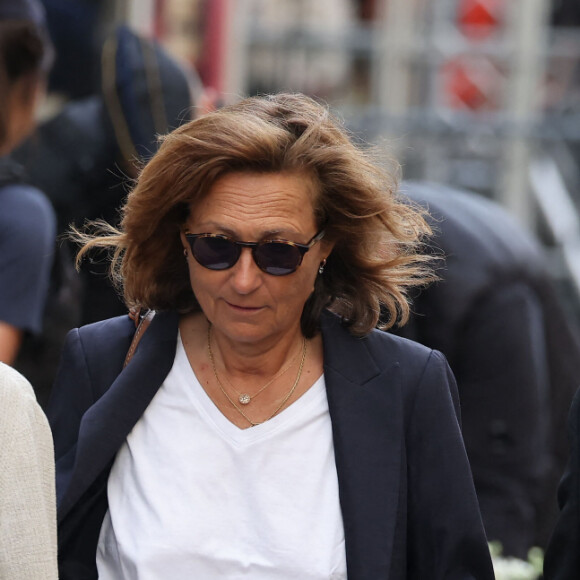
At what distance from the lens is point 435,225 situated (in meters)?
3.85

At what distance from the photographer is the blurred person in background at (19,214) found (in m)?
3.57

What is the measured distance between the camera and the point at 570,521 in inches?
94.6

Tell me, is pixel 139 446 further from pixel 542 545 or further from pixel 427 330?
pixel 542 545

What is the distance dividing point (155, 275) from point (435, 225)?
116cm

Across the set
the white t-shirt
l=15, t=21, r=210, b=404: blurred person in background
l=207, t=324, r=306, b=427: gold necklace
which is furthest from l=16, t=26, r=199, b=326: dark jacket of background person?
the white t-shirt

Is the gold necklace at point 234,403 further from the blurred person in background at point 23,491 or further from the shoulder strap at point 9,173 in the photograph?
the shoulder strap at point 9,173

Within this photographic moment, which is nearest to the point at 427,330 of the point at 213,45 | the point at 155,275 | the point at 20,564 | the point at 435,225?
the point at 435,225

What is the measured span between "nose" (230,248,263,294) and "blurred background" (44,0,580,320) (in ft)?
22.0

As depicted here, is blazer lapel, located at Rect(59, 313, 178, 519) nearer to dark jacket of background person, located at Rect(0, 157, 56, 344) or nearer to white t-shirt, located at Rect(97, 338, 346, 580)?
white t-shirt, located at Rect(97, 338, 346, 580)

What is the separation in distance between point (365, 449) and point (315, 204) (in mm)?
551

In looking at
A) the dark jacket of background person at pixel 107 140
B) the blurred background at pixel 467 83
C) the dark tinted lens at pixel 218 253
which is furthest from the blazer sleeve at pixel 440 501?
the blurred background at pixel 467 83

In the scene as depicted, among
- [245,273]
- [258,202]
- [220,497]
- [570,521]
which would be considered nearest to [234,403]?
[220,497]

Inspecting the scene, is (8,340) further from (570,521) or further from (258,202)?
(570,521)

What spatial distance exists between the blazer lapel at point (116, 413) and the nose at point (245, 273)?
299mm
